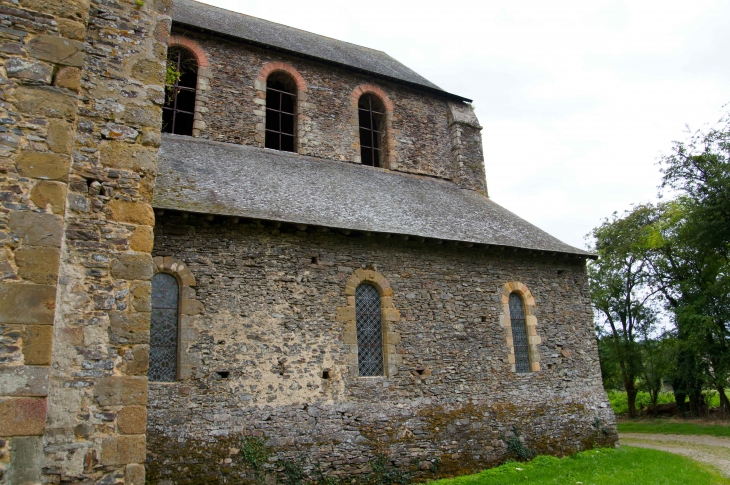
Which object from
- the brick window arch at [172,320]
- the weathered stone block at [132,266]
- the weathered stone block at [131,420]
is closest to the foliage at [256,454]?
the brick window arch at [172,320]

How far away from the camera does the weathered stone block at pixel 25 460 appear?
12.0 feet

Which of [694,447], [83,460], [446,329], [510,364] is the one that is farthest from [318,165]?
[694,447]

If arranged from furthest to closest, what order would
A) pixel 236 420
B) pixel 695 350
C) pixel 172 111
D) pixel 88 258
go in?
pixel 695 350, pixel 172 111, pixel 236 420, pixel 88 258

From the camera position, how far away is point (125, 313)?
4926 mm

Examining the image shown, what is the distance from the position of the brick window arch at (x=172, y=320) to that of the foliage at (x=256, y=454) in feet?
4.61

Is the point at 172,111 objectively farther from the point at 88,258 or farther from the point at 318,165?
the point at 88,258

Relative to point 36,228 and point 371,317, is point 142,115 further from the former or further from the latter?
point 371,317

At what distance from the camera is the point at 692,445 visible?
45.5 feet

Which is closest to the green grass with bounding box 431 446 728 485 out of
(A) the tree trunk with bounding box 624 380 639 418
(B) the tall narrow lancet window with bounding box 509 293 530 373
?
(B) the tall narrow lancet window with bounding box 509 293 530 373

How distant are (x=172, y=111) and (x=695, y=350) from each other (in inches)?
702

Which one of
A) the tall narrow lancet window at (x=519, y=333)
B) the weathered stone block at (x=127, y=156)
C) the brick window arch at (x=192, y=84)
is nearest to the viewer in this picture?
the weathered stone block at (x=127, y=156)

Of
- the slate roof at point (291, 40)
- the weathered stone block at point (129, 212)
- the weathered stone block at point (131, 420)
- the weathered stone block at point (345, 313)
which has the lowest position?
the weathered stone block at point (131, 420)

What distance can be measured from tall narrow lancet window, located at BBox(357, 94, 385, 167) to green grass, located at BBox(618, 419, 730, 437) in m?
13.2

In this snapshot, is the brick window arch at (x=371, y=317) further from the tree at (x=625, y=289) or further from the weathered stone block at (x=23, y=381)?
the tree at (x=625, y=289)
